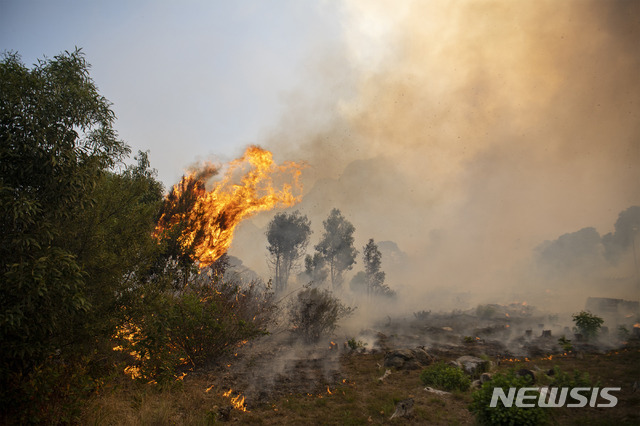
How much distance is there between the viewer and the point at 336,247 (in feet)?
158

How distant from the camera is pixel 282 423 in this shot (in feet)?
27.9

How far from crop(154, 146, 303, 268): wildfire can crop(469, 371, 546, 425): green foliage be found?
14.7 metres

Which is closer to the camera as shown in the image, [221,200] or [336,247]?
[221,200]

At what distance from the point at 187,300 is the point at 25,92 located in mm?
7263

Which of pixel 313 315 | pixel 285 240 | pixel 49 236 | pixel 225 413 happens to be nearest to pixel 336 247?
pixel 285 240

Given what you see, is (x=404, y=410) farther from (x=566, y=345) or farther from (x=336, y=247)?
(x=336, y=247)

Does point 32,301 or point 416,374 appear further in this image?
point 416,374

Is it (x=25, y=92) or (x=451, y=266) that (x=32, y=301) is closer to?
(x=25, y=92)

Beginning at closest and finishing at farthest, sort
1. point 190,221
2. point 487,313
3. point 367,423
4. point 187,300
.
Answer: point 367,423 → point 187,300 → point 190,221 → point 487,313

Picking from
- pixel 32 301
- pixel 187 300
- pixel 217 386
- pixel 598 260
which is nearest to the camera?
pixel 32 301

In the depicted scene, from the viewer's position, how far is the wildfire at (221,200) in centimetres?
1781

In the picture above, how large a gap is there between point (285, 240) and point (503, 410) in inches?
1576

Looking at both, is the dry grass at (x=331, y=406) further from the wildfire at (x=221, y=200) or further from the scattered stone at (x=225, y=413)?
the wildfire at (x=221, y=200)

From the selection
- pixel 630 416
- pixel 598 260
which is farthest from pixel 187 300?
pixel 598 260
